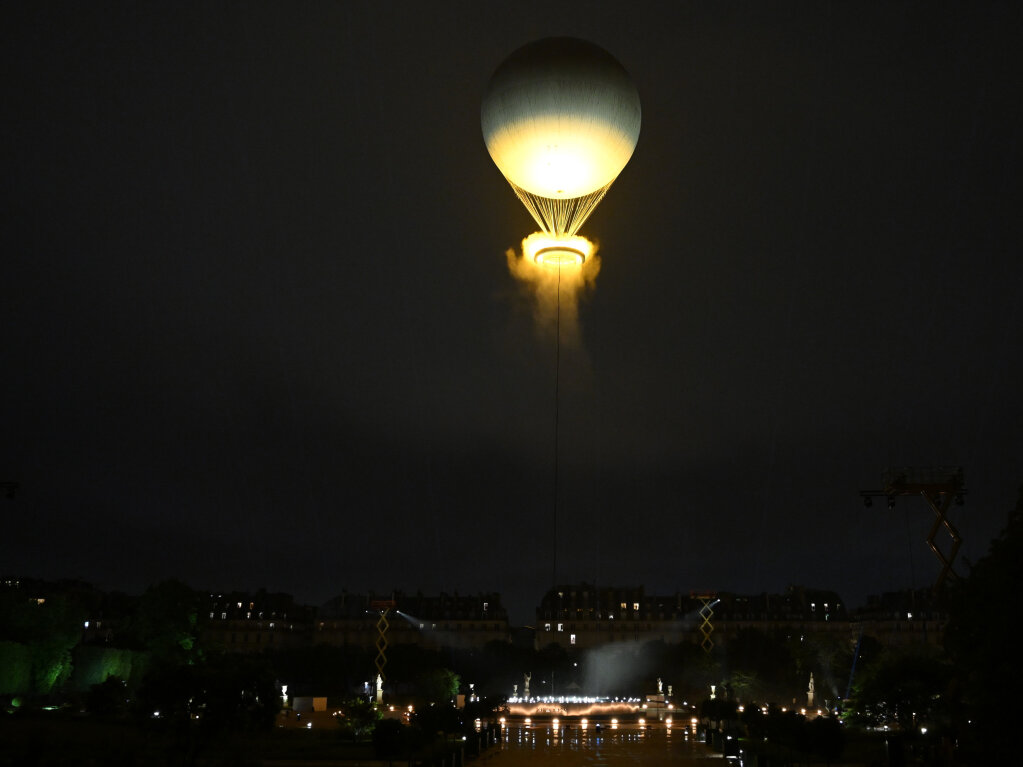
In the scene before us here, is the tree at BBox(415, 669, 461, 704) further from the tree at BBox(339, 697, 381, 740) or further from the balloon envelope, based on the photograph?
the balloon envelope

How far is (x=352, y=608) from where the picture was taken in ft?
393

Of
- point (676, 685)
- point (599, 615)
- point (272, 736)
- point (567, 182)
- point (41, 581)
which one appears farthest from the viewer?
point (41, 581)

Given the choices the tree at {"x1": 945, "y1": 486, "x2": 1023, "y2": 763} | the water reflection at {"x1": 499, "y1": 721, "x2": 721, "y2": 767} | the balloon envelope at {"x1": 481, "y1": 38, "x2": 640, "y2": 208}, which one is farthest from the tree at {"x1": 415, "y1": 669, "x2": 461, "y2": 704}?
the tree at {"x1": 945, "y1": 486, "x2": 1023, "y2": 763}

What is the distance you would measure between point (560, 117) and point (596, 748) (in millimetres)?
19824

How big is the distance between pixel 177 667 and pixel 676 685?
72.0 m

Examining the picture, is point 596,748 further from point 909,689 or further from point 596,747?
point 909,689

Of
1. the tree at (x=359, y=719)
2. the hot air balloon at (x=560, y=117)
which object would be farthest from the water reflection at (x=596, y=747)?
the hot air balloon at (x=560, y=117)

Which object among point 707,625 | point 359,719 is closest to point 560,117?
point 359,719

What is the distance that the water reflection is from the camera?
1077 inches

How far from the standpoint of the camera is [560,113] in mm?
21984

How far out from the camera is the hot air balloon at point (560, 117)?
72.1ft

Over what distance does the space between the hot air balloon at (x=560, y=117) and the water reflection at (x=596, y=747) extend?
14678 millimetres

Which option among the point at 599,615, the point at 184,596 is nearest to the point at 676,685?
the point at 599,615

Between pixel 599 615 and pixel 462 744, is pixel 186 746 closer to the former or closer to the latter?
pixel 462 744
